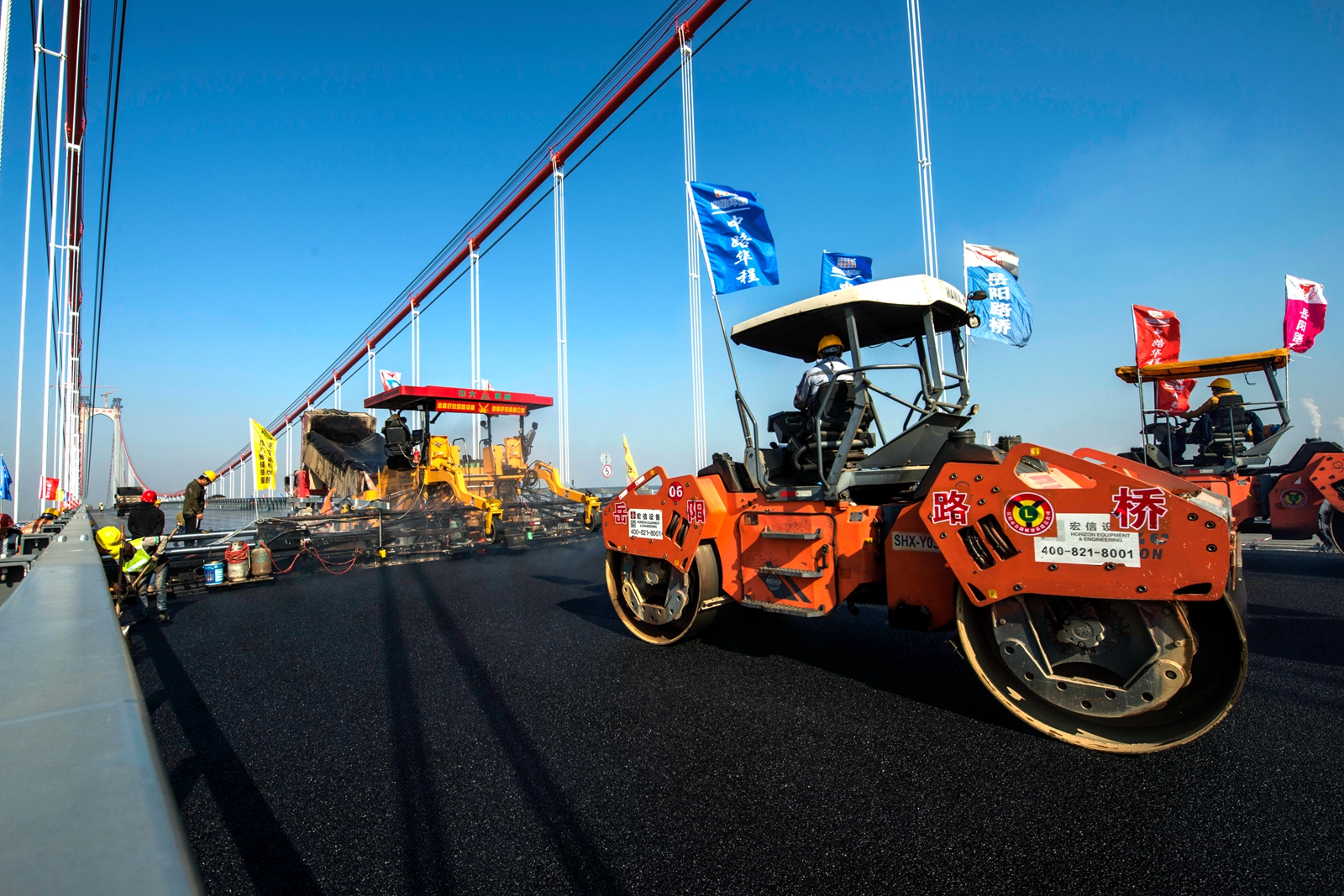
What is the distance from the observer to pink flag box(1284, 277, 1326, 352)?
8.52 metres

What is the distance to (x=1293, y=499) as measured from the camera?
7047 mm

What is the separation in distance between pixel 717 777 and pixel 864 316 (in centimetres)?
277

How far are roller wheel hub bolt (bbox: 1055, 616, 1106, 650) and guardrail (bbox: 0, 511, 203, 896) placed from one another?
10.0 feet

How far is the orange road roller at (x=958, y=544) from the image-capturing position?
2537mm

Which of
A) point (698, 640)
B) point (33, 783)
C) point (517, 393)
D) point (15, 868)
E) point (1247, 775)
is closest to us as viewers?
point (15, 868)

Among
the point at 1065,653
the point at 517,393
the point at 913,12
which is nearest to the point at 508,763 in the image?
the point at 1065,653

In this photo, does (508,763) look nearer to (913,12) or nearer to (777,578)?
(777,578)

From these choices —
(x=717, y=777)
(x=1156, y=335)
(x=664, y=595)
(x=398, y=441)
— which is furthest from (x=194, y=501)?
(x=1156, y=335)

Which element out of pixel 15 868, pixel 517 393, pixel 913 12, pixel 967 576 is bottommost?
pixel 967 576

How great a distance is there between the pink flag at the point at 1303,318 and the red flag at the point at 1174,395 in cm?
133

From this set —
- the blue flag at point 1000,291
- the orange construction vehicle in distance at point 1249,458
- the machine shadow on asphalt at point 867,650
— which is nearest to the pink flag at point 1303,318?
the orange construction vehicle in distance at point 1249,458

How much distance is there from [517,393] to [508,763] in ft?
32.0

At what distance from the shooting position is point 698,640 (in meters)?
4.65

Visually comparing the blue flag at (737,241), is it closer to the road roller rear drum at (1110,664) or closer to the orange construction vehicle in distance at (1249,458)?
the road roller rear drum at (1110,664)
